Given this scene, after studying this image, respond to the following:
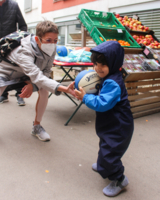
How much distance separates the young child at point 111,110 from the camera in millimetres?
1626

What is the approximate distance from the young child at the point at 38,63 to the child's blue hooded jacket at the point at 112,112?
544 mm

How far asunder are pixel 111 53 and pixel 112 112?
1.67 feet

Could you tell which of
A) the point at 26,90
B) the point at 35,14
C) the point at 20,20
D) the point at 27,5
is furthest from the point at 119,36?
the point at 27,5

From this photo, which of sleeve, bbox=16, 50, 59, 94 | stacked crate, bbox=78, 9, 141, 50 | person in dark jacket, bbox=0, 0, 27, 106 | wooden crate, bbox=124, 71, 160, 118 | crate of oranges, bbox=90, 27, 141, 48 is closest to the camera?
sleeve, bbox=16, 50, 59, 94

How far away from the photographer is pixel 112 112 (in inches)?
68.2

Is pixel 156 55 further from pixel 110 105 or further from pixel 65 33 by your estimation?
pixel 65 33

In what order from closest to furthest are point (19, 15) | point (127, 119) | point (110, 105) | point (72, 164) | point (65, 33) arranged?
point (110, 105) < point (127, 119) < point (72, 164) < point (19, 15) < point (65, 33)

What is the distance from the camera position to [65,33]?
38.0 ft

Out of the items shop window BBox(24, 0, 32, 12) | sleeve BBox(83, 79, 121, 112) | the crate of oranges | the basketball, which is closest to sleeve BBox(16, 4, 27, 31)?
the crate of oranges

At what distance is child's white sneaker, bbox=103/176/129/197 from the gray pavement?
0.05 metres

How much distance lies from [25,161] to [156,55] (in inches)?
135

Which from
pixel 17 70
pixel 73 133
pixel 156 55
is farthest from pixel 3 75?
pixel 156 55

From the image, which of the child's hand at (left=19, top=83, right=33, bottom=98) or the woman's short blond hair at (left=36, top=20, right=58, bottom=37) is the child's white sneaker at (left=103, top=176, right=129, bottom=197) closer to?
the child's hand at (left=19, top=83, right=33, bottom=98)

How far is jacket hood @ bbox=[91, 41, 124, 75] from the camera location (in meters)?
1.61
